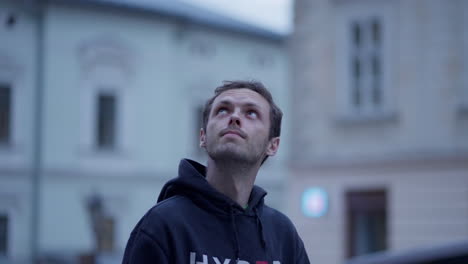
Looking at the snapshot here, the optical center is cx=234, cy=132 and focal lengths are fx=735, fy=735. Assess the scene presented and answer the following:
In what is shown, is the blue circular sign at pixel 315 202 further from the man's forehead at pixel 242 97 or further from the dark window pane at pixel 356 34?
the man's forehead at pixel 242 97

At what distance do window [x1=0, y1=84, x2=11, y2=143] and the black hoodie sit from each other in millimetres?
21620

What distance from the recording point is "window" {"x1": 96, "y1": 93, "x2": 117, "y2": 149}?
24594mm

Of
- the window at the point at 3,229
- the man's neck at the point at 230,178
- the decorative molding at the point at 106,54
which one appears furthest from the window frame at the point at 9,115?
the man's neck at the point at 230,178

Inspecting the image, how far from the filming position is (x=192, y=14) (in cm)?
2641

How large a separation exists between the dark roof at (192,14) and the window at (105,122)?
3.10 m

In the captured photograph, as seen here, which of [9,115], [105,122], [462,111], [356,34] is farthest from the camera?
[105,122]

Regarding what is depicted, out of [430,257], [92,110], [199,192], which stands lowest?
[430,257]

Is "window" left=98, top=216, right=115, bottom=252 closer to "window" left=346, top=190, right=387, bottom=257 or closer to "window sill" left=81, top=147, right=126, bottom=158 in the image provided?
"window sill" left=81, top=147, right=126, bottom=158

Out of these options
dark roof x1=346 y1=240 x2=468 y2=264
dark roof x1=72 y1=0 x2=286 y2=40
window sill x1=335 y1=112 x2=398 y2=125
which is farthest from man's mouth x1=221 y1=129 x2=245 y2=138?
dark roof x1=72 y1=0 x2=286 y2=40

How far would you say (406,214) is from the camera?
1227 centimetres

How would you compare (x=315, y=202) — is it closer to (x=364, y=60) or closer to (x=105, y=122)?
(x=364, y=60)

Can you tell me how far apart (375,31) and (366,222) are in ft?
11.3

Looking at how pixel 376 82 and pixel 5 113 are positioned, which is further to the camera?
pixel 5 113

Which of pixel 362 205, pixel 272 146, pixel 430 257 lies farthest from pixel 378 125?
pixel 272 146
